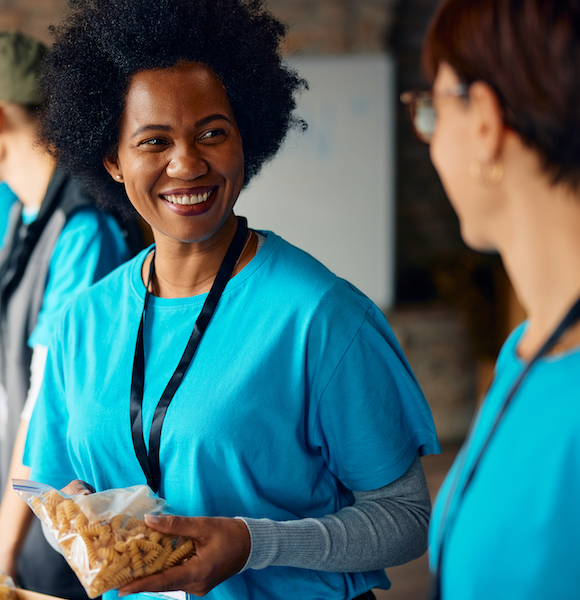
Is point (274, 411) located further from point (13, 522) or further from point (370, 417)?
point (13, 522)

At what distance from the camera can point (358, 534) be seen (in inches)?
42.0

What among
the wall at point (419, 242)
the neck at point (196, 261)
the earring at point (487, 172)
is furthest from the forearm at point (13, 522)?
the wall at point (419, 242)

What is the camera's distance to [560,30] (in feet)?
1.98

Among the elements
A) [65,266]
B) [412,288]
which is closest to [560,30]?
[65,266]

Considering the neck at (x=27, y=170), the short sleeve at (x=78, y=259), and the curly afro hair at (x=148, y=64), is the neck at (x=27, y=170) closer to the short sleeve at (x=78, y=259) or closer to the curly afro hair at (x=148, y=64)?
the short sleeve at (x=78, y=259)

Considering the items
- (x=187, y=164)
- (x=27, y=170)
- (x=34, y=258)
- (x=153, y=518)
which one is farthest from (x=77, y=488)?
(x=27, y=170)

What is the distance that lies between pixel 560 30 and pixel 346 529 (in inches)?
31.7

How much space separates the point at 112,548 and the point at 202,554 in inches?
5.1

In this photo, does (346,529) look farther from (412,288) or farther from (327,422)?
(412,288)

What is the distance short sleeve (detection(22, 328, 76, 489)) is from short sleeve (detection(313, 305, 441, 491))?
0.58m

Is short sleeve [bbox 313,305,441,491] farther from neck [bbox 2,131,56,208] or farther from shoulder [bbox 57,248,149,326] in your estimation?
neck [bbox 2,131,56,208]

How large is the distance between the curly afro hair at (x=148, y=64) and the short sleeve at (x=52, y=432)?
0.44 m

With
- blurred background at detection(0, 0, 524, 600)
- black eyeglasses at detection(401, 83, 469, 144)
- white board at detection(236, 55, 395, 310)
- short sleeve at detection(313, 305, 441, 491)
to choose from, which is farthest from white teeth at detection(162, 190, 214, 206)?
white board at detection(236, 55, 395, 310)

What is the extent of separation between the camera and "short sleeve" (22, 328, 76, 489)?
1.33m
